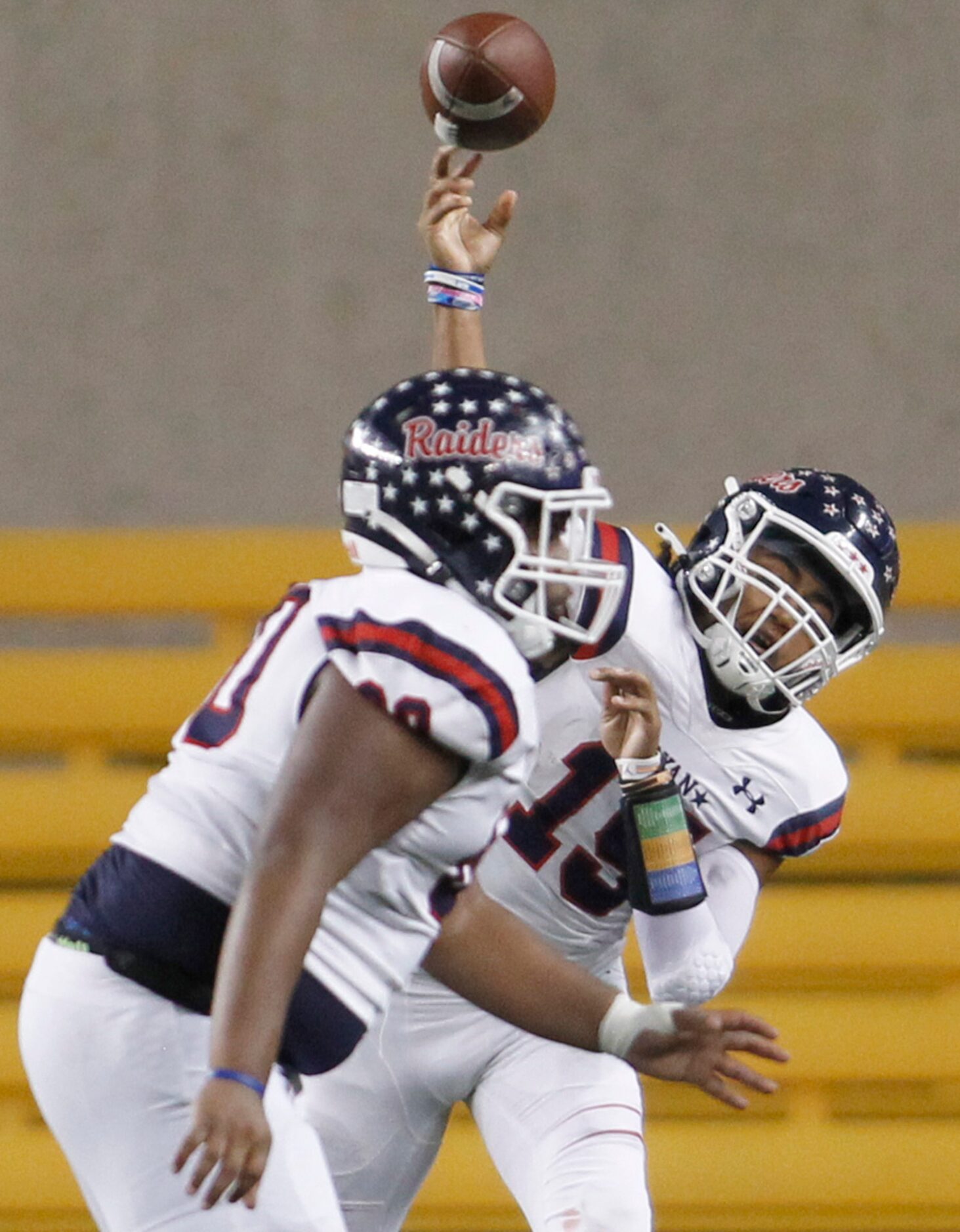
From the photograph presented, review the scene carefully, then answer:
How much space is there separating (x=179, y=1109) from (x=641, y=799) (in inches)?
30.9

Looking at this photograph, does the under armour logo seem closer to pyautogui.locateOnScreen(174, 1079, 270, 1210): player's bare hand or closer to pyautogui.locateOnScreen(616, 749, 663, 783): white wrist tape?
pyautogui.locateOnScreen(616, 749, 663, 783): white wrist tape

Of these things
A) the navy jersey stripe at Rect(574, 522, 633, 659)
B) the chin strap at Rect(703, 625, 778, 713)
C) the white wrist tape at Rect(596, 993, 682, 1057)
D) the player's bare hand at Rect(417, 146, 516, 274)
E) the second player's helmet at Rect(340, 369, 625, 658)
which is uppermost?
the player's bare hand at Rect(417, 146, 516, 274)

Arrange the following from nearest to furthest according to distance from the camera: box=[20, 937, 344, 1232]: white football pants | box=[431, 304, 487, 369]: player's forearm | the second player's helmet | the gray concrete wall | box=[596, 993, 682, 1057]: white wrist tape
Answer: box=[20, 937, 344, 1232]: white football pants
the second player's helmet
box=[596, 993, 682, 1057]: white wrist tape
box=[431, 304, 487, 369]: player's forearm
the gray concrete wall

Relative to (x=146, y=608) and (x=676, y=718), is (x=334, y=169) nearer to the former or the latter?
(x=146, y=608)

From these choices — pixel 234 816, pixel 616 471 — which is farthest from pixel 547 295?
pixel 234 816

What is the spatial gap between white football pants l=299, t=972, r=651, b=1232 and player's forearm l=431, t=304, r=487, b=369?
3.00ft

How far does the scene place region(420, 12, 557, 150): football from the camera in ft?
8.64

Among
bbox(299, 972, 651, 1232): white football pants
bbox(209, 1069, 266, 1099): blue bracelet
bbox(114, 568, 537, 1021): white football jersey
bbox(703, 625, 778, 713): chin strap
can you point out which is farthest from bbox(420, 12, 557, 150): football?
bbox(209, 1069, 266, 1099): blue bracelet

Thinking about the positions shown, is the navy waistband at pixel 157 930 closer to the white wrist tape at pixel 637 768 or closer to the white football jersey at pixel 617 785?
the white wrist tape at pixel 637 768

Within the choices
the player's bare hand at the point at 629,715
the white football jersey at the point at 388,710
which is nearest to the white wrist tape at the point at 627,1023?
the white football jersey at the point at 388,710

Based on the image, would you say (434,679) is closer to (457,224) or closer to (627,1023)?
(627,1023)

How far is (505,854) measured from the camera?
2.46 meters

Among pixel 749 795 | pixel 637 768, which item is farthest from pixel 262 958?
pixel 749 795

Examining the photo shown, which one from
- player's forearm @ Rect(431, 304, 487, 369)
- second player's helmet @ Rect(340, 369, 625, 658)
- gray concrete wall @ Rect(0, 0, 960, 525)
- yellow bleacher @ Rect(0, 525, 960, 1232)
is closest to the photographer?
second player's helmet @ Rect(340, 369, 625, 658)
